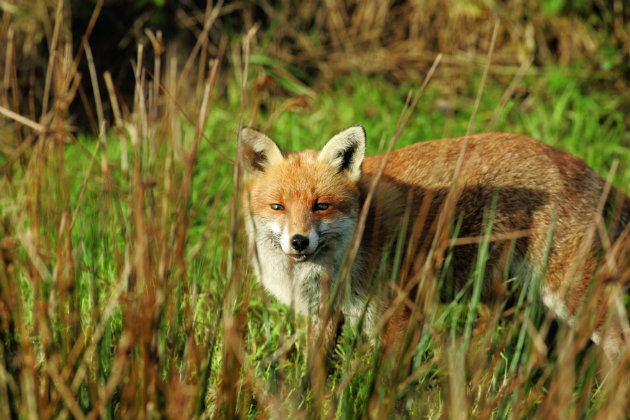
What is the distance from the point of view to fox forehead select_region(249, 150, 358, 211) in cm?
387

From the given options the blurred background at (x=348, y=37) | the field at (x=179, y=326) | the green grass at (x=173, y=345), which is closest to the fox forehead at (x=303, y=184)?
the field at (x=179, y=326)

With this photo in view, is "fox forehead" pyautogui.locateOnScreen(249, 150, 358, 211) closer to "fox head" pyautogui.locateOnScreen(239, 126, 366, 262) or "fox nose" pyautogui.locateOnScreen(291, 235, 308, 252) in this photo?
"fox head" pyautogui.locateOnScreen(239, 126, 366, 262)

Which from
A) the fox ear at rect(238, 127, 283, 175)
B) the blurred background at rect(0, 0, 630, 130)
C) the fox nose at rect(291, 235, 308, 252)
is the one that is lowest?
the fox nose at rect(291, 235, 308, 252)

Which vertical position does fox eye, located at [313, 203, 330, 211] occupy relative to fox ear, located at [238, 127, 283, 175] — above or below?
below

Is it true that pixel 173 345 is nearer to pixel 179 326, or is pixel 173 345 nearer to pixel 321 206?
pixel 179 326

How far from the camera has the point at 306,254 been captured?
366 cm

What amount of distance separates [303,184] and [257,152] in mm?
433

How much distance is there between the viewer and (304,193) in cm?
386

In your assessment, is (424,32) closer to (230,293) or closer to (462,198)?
(462,198)

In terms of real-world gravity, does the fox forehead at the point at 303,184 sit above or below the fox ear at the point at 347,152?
below

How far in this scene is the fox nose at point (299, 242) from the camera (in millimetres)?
3559

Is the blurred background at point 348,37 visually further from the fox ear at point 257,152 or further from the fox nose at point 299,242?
the fox nose at point 299,242

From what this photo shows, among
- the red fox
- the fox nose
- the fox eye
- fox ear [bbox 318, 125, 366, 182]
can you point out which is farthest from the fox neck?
fox ear [bbox 318, 125, 366, 182]

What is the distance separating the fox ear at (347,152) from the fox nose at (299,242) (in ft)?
2.38
